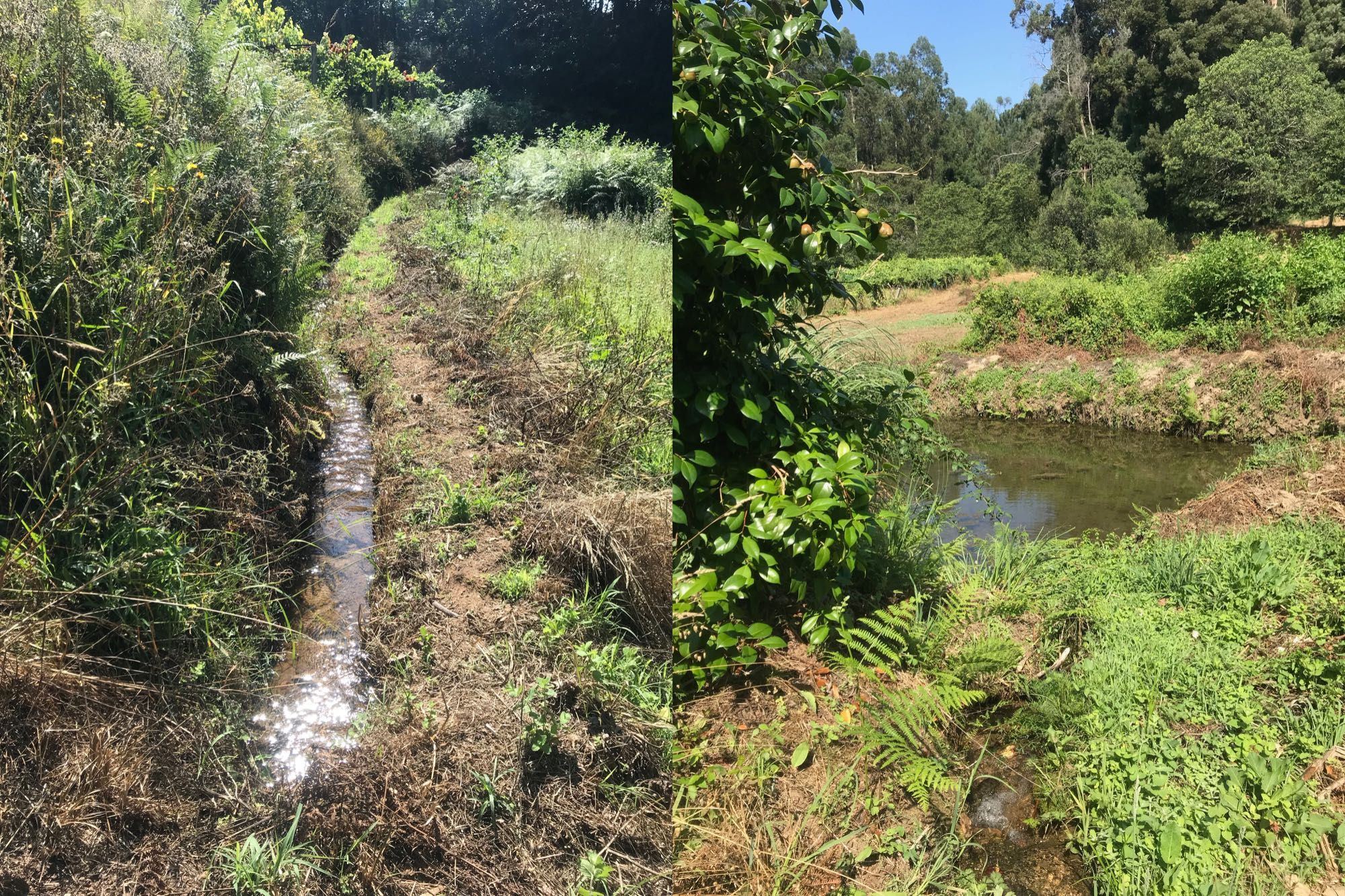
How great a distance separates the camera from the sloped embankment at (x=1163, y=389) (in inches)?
318

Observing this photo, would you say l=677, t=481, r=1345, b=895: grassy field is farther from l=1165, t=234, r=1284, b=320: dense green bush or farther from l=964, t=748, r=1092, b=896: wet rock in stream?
l=1165, t=234, r=1284, b=320: dense green bush

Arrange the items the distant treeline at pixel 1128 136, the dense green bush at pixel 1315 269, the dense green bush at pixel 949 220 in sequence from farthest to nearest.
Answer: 1. the dense green bush at pixel 949 220
2. the distant treeline at pixel 1128 136
3. the dense green bush at pixel 1315 269

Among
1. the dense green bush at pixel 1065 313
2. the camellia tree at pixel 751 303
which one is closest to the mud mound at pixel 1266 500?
the camellia tree at pixel 751 303

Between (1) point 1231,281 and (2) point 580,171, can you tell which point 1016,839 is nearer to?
(2) point 580,171

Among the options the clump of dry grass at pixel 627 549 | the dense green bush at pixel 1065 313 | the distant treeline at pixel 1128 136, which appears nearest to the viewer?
the clump of dry grass at pixel 627 549

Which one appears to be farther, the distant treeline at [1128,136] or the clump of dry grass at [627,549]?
the distant treeline at [1128,136]

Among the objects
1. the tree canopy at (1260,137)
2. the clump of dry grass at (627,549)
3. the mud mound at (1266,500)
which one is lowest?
the clump of dry grass at (627,549)

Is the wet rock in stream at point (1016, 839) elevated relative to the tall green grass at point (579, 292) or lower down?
lower down

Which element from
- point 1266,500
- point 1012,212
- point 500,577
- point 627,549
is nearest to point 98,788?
point 500,577

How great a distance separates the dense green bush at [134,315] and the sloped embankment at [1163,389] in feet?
21.0

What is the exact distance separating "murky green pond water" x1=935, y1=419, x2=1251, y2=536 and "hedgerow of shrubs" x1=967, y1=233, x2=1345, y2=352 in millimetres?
2132

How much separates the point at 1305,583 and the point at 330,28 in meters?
4.04

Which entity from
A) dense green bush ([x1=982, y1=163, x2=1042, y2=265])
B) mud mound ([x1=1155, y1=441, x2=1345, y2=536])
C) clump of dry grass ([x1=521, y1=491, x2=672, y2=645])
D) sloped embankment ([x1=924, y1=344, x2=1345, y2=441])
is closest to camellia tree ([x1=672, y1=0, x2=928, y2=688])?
clump of dry grass ([x1=521, y1=491, x2=672, y2=645])

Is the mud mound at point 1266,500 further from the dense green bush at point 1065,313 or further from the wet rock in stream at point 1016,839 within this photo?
the dense green bush at point 1065,313
